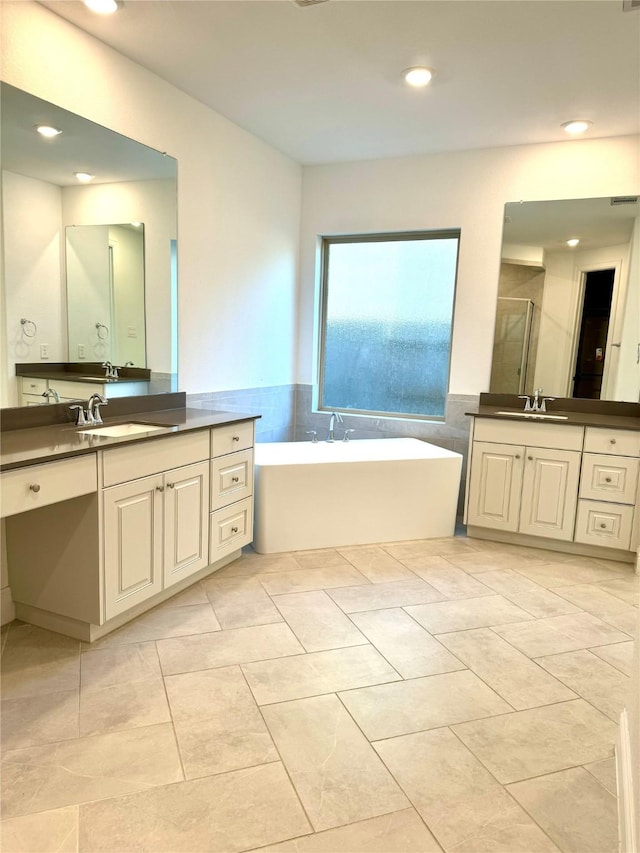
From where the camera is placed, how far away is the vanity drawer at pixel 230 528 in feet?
9.78

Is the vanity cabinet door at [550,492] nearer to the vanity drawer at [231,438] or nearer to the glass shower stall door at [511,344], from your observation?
the glass shower stall door at [511,344]

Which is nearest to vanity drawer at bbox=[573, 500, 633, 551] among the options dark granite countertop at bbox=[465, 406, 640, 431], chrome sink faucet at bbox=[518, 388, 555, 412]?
dark granite countertop at bbox=[465, 406, 640, 431]

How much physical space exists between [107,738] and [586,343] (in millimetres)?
3577

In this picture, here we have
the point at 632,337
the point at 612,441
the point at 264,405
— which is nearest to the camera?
the point at 612,441

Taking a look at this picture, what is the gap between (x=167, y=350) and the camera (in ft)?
10.6

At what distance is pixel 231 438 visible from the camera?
119 inches

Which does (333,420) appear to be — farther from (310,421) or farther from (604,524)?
(604,524)

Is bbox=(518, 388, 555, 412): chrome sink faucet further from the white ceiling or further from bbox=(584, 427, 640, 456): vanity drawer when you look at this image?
the white ceiling

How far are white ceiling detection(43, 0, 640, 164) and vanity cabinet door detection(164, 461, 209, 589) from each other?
1.99 meters

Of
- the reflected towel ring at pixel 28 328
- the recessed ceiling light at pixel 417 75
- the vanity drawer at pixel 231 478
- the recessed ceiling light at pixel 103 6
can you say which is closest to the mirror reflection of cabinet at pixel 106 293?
the reflected towel ring at pixel 28 328

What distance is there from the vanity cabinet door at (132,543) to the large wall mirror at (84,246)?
2.08 ft

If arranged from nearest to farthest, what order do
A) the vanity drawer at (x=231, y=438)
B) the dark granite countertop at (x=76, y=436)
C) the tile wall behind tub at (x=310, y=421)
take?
1. the dark granite countertop at (x=76, y=436)
2. the vanity drawer at (x=231, y=438)
3. the tile wall behind tub at (x=310, y=421)

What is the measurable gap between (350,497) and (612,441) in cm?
162

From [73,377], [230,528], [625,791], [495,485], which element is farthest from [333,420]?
[625,791]
